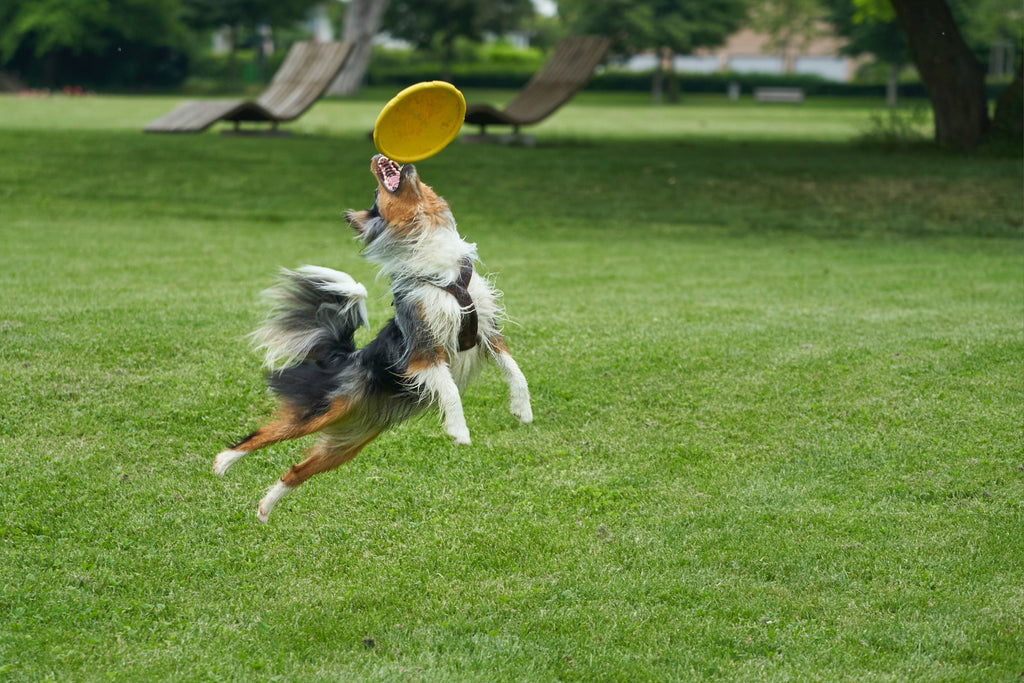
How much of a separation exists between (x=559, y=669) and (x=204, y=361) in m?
4.30

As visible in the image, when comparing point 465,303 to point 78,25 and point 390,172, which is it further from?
point 78,25

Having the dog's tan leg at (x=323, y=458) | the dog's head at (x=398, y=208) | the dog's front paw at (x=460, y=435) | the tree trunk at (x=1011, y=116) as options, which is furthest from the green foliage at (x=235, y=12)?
the dog's front paw at (x=460, y=435)

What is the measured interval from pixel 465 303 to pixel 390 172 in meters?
0.60

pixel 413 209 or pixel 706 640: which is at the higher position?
pixel 413 209

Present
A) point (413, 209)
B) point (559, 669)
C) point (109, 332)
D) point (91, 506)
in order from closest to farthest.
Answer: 1. point (413, 209)
2. point (559, 669)
3. point (91, 506)
4. point (109, 332)

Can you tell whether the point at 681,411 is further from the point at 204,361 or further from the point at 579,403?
the point at 204,361

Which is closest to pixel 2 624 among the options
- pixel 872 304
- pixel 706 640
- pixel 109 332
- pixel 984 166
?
pixel 706 640

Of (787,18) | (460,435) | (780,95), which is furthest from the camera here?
(787,18)

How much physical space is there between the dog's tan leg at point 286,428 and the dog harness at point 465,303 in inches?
22.0

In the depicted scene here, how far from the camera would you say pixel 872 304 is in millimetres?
10695

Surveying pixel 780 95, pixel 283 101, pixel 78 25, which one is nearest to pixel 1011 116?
pixel 283 101

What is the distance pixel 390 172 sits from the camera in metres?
4.21

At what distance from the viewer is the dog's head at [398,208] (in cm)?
420

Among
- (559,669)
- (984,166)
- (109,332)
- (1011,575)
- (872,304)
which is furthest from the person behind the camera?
(984,166)
